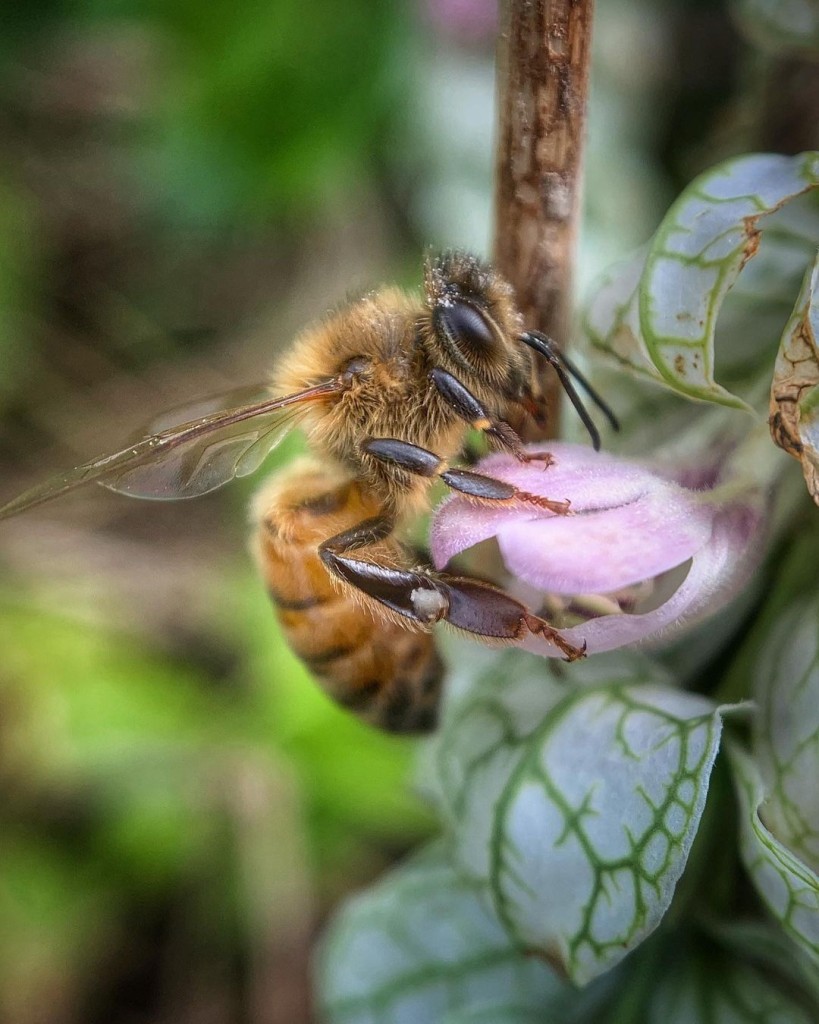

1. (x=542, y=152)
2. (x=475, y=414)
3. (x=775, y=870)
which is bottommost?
(x=775, y=870)

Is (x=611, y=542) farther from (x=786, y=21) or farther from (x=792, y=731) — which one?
(x=786, y=21)

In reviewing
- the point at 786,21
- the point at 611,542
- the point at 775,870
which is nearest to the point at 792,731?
the point at 775,870

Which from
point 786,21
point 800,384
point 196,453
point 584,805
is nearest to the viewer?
point 800,384

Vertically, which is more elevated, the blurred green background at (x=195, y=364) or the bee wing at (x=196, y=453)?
the bee wing at (x=196, y=453)

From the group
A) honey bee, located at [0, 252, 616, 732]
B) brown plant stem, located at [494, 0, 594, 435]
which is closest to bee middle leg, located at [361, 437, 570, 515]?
honey bee, located at [0, 252, 616, 732]

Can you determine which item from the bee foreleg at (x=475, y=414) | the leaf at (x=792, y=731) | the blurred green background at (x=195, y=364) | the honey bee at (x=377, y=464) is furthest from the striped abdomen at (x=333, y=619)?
the blurred green background at (x=195, y=364)

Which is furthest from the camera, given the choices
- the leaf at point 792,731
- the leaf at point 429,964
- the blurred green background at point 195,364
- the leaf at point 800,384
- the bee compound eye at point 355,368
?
the blurred green background at point 195,364

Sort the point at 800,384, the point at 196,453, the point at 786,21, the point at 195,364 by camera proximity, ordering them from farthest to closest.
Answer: the point at 195,364 → the point at 786,21 → the point at 196,453 → the point at 800,384

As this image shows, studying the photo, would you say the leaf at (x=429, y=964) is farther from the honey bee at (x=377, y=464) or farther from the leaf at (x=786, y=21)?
the leaf at (x=786, y=21)
